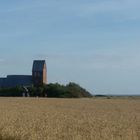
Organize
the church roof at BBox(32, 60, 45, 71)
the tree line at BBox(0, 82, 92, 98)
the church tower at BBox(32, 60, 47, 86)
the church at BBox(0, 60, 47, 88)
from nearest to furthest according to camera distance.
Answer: the tree line at BBox(0, 82, 92, 98) < the church at BBox(0, 60, 47, 88) < the church tower at BBox(32, 60, 47, 86) < the church roof at BBox(32, 60, 45, 71)

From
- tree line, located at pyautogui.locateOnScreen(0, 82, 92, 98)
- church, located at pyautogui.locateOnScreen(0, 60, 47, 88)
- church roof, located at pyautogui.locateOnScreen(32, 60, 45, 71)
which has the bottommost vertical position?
tree line, located at pyautogui.locateOnScreen(0, 82, 92, 98)

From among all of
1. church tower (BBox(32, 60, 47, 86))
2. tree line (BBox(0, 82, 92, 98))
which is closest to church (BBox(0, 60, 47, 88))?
church tower (BBox(32, 60, 47, 86))

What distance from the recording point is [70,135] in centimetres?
1642

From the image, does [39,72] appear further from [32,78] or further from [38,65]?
[38,65]

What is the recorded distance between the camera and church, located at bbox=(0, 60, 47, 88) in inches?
5635

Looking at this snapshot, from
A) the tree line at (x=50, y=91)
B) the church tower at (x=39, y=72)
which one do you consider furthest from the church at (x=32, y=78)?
the tree line at (x=50, y=91)

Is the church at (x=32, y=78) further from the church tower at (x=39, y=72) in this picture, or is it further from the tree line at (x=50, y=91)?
the tree line at (x=50, y=91)

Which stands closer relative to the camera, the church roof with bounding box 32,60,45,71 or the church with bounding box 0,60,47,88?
the church with bounding box 0,60,47,88

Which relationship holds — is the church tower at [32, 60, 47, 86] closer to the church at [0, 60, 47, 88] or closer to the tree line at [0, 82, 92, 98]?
the church at [0, 60, 47, 88]

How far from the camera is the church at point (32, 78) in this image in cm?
14312

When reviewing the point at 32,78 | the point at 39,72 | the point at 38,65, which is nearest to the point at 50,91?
the point at 32,78

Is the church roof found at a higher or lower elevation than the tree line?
higher

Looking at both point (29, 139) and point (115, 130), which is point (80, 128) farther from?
point (29, 139)

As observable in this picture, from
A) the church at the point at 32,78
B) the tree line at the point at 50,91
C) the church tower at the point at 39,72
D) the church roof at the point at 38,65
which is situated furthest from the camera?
the church roof at the point at 38,65
